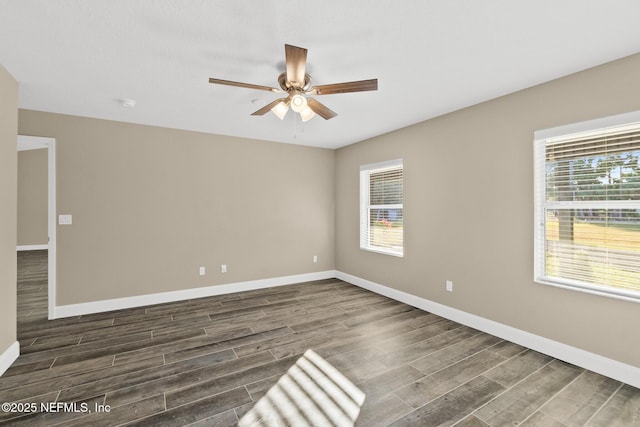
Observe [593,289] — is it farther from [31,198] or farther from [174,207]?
[31,198]

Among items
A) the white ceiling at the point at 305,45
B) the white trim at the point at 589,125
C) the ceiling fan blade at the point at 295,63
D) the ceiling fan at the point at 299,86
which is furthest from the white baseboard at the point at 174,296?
the white trim at the point at 589,125

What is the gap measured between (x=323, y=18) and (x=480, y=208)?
2.55m

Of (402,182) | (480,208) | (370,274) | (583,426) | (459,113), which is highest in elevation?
(459,113)

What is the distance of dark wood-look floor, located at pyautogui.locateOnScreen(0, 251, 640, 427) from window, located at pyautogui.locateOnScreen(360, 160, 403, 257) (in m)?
1.15

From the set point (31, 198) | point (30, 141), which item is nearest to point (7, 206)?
point (30, 141)

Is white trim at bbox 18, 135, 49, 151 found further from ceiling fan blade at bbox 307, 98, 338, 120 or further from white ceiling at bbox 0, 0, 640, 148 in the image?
ceiling fan blade at bbox 307, 98, 338, 120

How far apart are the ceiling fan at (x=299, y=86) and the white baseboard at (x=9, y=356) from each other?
2.86 m

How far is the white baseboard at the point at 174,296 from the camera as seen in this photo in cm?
368

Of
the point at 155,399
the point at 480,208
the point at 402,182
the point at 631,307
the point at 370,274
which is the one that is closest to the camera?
the point at 155,399

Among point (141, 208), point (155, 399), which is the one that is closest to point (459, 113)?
point (155, 399)

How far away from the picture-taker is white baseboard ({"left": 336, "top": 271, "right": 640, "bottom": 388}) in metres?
2.24

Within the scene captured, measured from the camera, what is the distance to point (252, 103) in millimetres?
3250

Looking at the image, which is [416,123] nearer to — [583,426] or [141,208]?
[583,426]

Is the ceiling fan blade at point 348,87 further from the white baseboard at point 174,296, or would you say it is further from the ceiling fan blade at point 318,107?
the white baseboard at point 174,296
